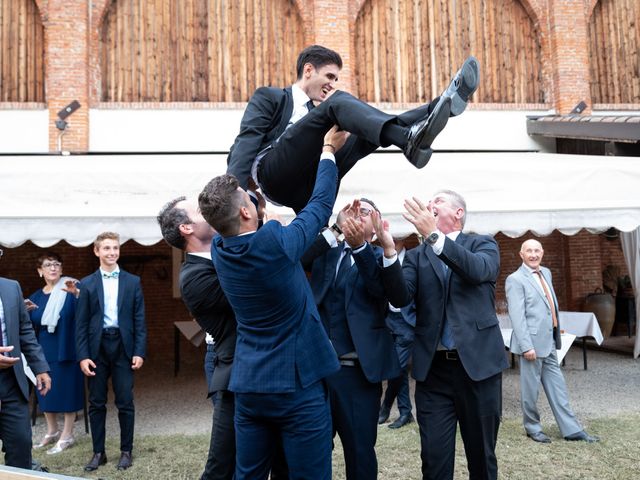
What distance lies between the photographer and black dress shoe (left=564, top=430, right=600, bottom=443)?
5.42m

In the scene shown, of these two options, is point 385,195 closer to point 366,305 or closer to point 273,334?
point 366,305

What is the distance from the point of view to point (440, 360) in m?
3.43

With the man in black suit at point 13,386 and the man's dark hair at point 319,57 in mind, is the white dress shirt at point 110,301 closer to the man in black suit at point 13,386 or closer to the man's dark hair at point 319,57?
the man in black suit at point 13,386

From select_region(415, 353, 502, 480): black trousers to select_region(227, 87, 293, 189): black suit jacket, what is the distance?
1.61 metres

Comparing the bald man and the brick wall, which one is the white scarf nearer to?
the bald man

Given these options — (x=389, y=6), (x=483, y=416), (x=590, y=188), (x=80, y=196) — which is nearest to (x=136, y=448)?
(x=80, y=196)

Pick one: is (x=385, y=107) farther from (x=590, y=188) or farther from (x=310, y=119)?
(x=310, y=119)

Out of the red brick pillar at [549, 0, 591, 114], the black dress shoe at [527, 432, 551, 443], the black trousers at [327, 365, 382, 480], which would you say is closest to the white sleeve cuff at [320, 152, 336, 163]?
the black trousers at [327, 365, 382, 480]

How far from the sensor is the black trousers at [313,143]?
2.50 m

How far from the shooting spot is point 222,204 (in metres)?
2.39

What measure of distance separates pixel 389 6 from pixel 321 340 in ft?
37.5

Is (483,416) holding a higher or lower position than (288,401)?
lower

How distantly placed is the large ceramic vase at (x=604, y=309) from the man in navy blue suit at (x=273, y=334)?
11360mm

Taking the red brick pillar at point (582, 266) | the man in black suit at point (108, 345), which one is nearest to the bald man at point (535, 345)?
the man in black suit at point (108, 345)
